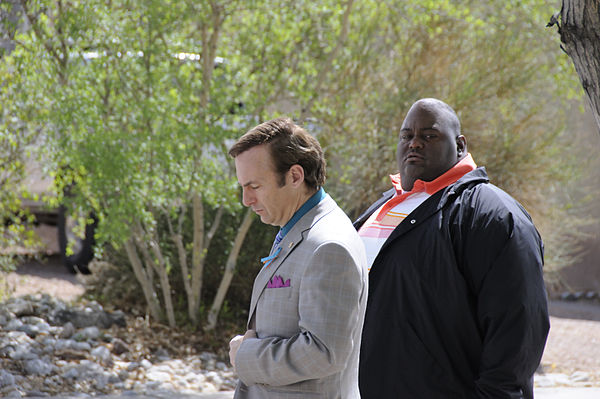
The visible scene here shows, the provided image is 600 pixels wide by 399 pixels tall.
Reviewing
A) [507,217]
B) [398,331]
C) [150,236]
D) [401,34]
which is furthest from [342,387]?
[401,34]

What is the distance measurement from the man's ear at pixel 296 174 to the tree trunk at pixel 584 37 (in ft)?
4.25

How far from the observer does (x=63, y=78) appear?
703 cm

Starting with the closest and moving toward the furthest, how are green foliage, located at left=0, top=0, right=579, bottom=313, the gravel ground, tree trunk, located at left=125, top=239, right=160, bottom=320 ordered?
1. green foliage, located at left=0, top=0, right=579, bottom=313
2. tree trunk, located at left=125, top=239, right=160, bottom=320
3. the gravel ground

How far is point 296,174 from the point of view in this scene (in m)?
2.29

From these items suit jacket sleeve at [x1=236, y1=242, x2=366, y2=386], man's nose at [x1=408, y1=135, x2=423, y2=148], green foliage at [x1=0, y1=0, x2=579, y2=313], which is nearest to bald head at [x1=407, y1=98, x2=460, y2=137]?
man's nose at [x1=408, y1=135, x2=423, y2=148]

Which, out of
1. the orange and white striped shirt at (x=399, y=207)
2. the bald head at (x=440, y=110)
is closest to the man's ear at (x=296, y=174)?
the orange and white striped shirt at (x=399, y=207)

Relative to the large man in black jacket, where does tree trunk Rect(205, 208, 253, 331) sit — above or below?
below

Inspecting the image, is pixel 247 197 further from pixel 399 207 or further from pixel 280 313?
pixel 399 207

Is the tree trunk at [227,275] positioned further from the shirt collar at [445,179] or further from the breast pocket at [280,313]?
the breast pocket at [280,313]

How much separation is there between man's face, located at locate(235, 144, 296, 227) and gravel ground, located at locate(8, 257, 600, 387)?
18.5 feet

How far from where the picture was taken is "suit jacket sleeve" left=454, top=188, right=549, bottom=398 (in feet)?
8.71

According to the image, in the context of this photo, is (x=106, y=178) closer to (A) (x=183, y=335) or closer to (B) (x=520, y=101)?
Answer: (A) (x=183, y=335)

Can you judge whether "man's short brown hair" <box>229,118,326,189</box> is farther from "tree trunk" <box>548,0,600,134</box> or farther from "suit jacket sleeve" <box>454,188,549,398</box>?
"tree trunk" <box>548,0,600,134</box>

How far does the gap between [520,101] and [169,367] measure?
17.5 feet
